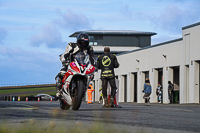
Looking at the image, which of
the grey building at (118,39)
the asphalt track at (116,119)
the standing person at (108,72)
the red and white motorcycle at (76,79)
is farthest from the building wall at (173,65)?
the grey building at (118,39)

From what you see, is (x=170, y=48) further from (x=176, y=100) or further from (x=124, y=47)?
(x=124, y=47)

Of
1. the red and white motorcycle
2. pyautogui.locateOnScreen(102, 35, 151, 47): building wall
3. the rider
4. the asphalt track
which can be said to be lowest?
the asphalt track

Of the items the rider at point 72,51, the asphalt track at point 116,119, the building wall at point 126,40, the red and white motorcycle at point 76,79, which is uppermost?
the building wall at point 126,40

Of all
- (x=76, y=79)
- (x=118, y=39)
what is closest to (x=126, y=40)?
(x=118, y=39)

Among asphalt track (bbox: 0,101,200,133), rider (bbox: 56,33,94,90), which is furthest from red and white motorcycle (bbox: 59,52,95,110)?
asphalt track (bbox: 0,101,200,133)

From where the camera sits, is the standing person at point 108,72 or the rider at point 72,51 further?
the standing person at point 108,72

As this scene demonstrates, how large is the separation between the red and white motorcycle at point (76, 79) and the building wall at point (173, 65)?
2293cm

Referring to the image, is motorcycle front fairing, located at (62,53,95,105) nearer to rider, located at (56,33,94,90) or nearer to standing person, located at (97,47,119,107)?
rider, located at (56,33,94,90)

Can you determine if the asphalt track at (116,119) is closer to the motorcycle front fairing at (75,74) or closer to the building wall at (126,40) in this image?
the motorcycle front fairing at (75,74)

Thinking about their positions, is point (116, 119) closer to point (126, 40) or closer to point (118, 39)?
point (118, 39)

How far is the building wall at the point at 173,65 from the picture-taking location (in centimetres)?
3488

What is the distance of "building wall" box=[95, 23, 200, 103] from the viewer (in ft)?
114

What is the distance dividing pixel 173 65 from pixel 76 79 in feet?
90.0

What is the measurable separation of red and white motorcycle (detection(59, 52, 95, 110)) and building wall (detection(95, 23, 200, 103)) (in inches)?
903
